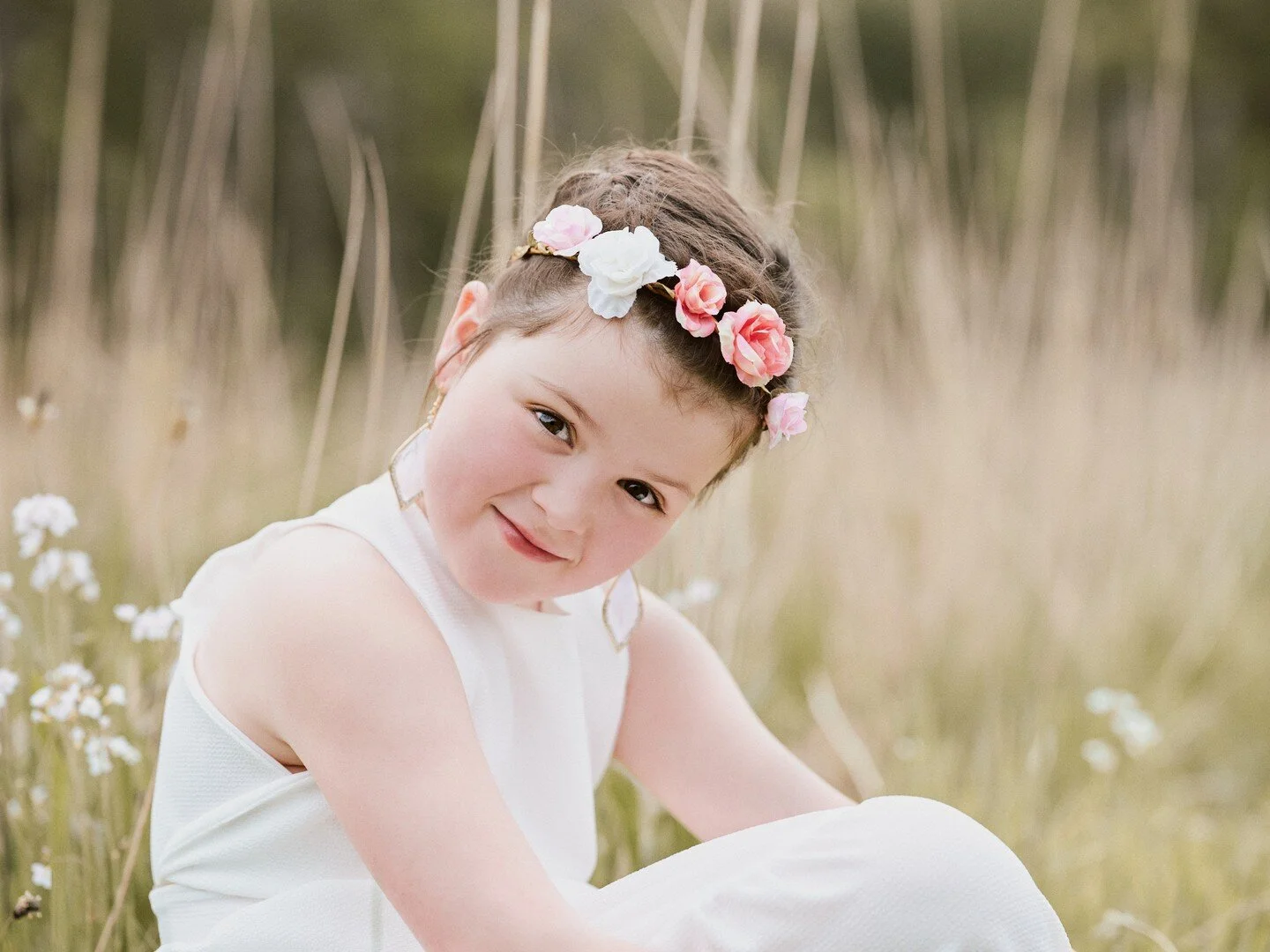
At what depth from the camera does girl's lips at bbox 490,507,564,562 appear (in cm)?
117

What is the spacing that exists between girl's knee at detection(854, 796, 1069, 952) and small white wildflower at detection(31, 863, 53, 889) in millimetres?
776

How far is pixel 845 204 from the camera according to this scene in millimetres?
9023

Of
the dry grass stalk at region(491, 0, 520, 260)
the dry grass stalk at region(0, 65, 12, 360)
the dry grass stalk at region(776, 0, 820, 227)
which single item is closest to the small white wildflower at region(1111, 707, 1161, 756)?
the dry grass stalk at region(776, 0, 820, 227)

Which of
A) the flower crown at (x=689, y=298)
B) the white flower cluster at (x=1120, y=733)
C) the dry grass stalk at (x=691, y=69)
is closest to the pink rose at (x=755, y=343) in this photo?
the flower crown at (x=689, y=298)

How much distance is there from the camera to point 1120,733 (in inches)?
97.7

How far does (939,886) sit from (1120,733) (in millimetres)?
1533

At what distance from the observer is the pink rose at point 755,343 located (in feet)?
3.86

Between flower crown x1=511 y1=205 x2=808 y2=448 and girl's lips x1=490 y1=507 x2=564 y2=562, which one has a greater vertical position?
flower crown x1=511 y1=205 x2=808 y2=448

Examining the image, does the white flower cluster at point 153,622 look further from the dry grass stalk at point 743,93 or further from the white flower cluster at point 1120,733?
the white flower cluster at point 1120,733

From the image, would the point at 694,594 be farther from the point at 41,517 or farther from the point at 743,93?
the point at 41,517

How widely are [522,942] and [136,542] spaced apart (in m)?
1.43

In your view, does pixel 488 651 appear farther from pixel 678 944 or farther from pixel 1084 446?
pixel 1084 446

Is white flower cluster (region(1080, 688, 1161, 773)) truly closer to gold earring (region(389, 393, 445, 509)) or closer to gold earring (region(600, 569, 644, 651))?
gold earring (region(600, 569, 644, 651))

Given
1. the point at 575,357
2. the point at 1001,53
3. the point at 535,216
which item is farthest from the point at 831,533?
the point at 1001,53
